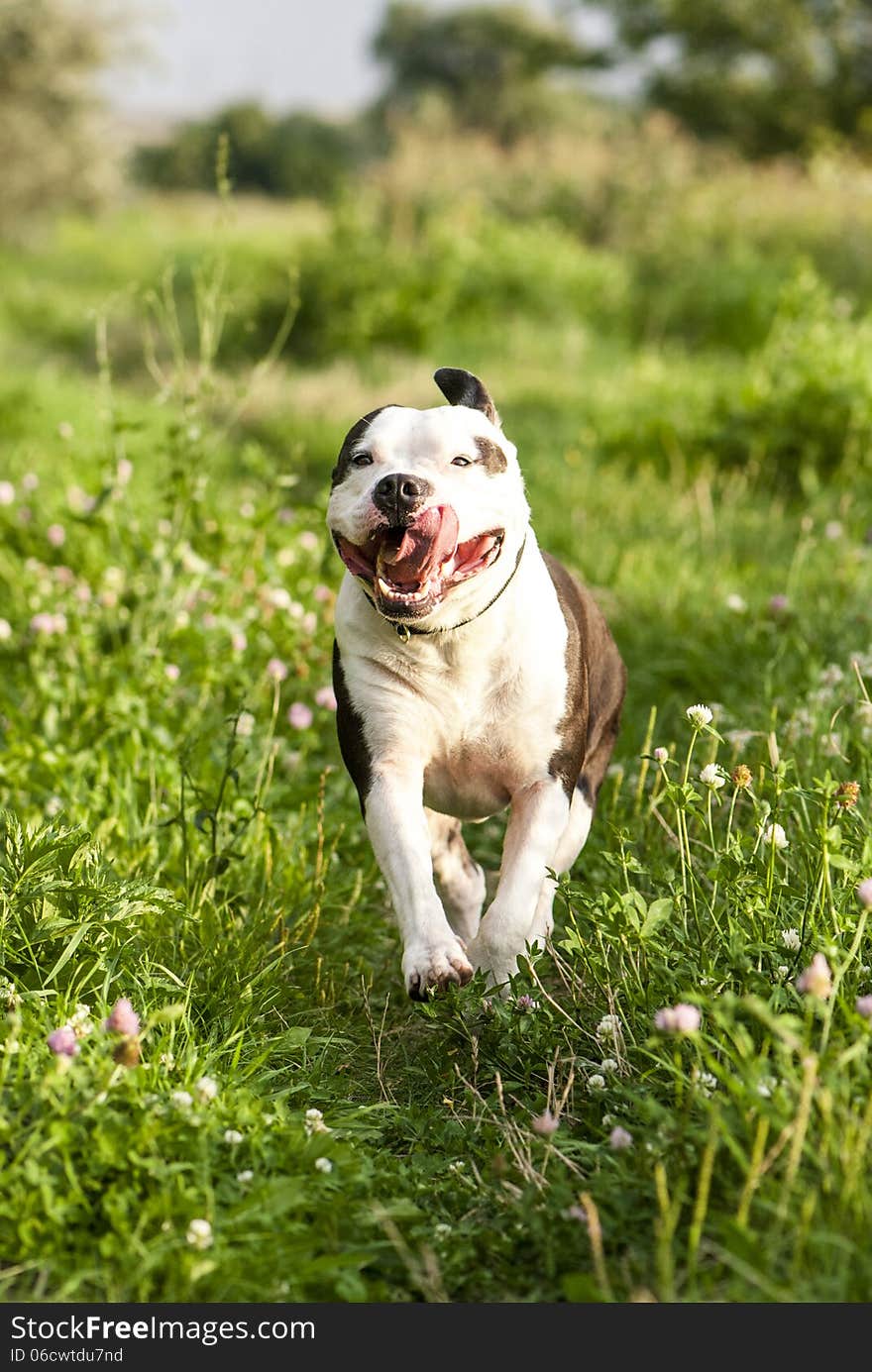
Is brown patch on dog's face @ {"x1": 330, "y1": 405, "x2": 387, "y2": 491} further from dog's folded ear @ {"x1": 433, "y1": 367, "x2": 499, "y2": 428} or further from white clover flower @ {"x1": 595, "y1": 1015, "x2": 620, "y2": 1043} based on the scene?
white clover flower @ {"x1": 595, "y1": 1015, "x2": 620, "y2": 1043}

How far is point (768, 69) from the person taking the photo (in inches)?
1123

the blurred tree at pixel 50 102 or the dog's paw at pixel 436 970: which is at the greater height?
the dog's paw at pixel 436 970

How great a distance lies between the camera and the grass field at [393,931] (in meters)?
2.32

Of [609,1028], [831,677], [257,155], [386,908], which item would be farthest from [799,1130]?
[257,155]

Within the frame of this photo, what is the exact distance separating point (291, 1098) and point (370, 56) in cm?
4138

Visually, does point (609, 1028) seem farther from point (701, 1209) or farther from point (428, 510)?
point (428, 510)

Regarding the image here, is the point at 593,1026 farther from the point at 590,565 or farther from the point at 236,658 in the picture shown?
the point at 590,565

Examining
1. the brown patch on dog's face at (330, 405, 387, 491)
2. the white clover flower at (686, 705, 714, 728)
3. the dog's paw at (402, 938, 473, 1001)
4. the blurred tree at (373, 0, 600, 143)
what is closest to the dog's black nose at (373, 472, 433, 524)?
the brown patch on dog's face at (330, 405, 387, 491)

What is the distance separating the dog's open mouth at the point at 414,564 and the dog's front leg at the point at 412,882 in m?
0.43

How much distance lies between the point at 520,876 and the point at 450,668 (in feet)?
1.60

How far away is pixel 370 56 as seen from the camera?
40312 millimetres

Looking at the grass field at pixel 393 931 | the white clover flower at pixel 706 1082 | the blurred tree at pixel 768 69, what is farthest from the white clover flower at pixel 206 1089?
the blurred tree at pixel 768 69

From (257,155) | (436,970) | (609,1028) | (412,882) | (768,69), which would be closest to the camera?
(609,1028)

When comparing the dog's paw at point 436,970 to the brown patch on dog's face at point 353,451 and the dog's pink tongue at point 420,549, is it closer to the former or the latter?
the dog's pink tongue at point 420,549
